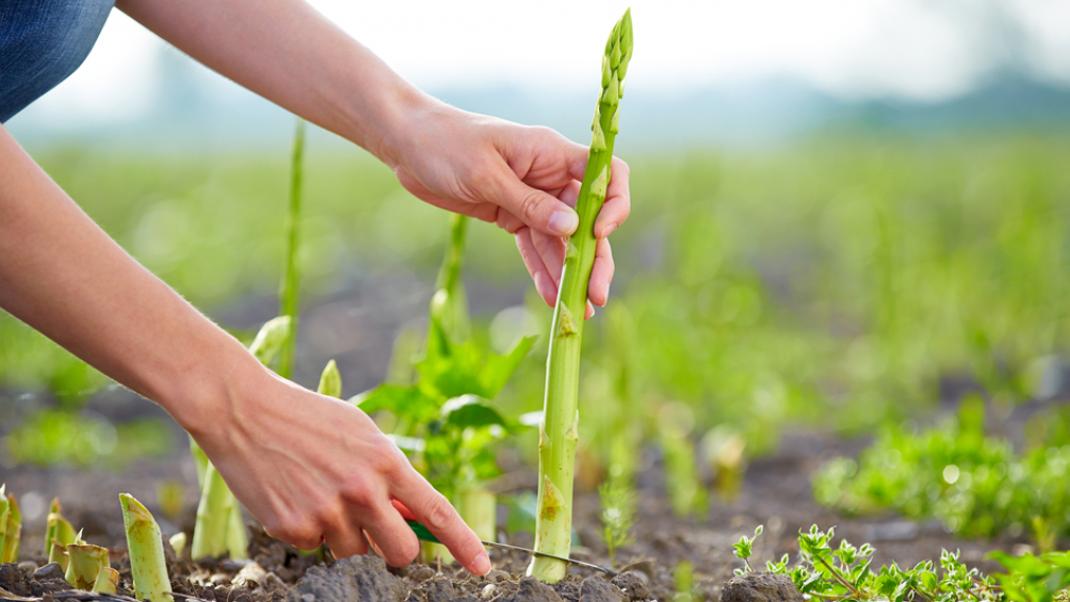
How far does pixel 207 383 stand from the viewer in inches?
59.4

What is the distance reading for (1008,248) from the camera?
16.9 ft

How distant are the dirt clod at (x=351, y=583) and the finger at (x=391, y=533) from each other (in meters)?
0.03

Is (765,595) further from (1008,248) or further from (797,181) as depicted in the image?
(797,181)

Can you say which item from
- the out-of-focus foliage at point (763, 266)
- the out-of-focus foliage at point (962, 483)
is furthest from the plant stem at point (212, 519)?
the out-of-focus foliage at point (962, 483)

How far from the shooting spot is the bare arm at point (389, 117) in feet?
6.15

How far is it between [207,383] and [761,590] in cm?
90

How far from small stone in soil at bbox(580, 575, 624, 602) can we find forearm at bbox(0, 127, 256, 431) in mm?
622

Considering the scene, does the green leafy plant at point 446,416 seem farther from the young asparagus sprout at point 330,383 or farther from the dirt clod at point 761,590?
the dirt clod at point 761,590

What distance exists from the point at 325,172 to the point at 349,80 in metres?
14.3

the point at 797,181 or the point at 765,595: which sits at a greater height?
the point at 797,181

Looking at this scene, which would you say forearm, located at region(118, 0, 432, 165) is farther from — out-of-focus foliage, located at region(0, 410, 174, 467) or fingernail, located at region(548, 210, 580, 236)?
out-of-focus foliage, located at region(0, 410, 174, 467)

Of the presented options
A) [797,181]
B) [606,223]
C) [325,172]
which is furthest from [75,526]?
[325,172]

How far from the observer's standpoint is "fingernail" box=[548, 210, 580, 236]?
1.79 metres

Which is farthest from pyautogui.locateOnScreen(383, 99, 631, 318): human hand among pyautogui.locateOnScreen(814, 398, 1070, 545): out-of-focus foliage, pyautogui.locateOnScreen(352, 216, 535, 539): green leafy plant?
pyautogui.locateOnScreen(814, 398, 1070, 545): out-of-focus foliage
